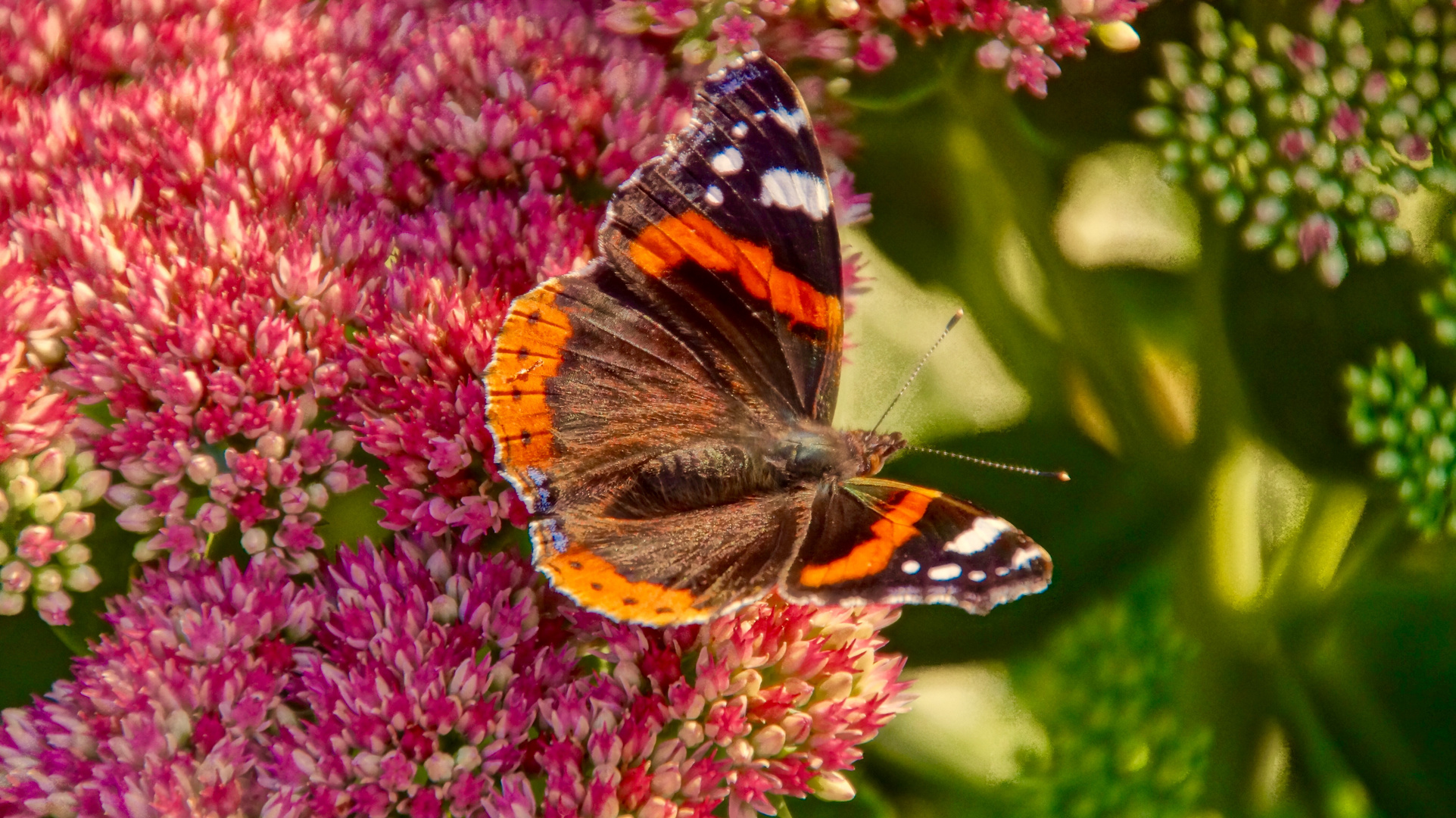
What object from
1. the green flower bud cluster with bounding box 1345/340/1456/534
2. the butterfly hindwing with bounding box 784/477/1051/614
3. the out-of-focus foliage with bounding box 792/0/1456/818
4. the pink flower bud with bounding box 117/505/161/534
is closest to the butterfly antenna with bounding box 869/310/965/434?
the out-of-focus foliage with bounding box 792/0/1456/818

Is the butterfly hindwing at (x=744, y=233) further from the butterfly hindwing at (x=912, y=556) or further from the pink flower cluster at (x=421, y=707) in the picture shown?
the pink flower cluster at (x=421, y=707)

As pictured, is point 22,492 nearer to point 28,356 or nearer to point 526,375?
point 28,356

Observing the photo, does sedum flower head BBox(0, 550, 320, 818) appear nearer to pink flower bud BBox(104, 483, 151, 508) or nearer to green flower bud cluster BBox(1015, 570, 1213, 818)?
pink flower bud BBox(104, 483, 151, 508)

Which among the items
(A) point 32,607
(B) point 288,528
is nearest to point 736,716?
(B) point 288,528

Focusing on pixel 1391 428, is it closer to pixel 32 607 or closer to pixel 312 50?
pixel 312 50

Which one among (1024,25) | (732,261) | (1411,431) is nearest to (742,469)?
(732,261)

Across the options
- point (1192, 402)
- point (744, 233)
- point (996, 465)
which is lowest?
point (1192, 402)
